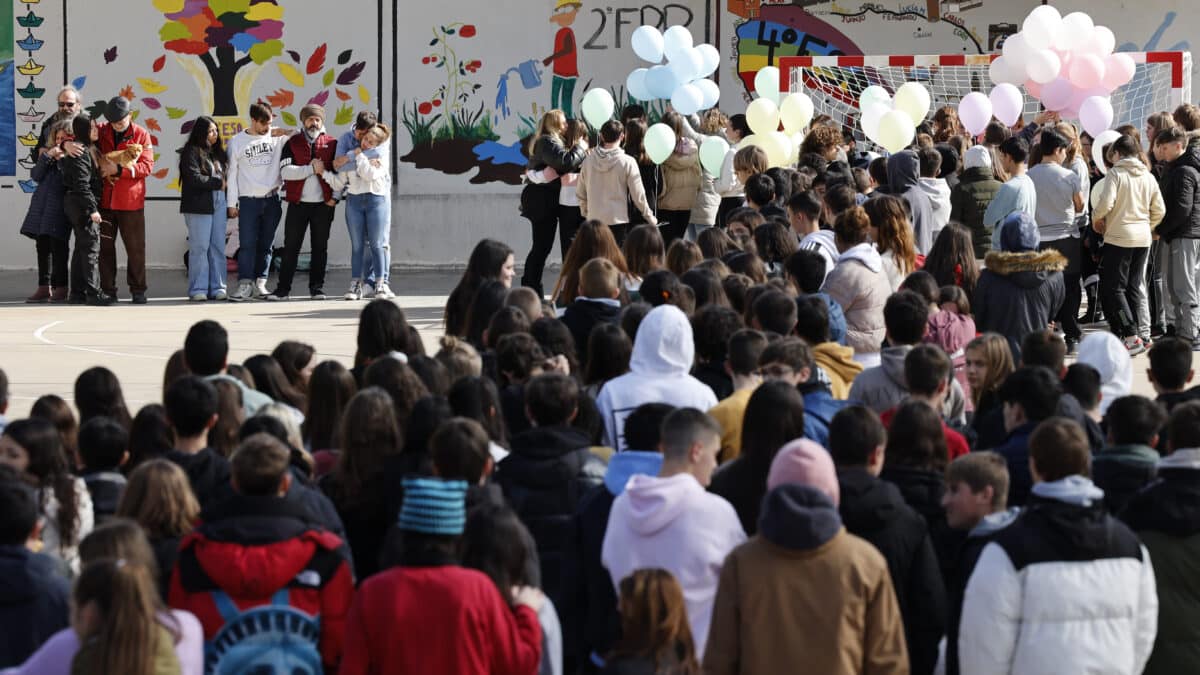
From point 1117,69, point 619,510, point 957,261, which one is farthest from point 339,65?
point 619,510

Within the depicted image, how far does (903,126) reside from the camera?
12.9m

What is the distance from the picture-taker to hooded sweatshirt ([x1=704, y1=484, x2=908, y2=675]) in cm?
423

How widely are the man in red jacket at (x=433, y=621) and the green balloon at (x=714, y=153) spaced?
29.8 ft

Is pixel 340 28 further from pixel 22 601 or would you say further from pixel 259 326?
pixel 22 601

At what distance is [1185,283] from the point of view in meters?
12.5

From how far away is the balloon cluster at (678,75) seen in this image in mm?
14094

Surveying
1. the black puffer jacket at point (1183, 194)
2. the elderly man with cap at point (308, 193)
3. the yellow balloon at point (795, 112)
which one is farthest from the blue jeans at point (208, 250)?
the black puffer jacket at point (1183, 194)

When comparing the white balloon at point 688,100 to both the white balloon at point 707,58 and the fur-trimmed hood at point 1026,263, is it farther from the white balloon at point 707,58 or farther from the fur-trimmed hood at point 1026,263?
the fur-trimmed hood at point 1026,263

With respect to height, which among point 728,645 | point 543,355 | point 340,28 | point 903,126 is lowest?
point 728,645

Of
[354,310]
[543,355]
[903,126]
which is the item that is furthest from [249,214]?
[543,355]

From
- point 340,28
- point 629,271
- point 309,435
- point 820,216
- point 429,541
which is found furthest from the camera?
point 340,28

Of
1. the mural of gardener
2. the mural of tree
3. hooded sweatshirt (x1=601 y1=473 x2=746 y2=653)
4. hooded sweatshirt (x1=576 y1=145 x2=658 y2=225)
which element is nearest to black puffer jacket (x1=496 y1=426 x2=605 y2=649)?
hooded sweatshirt (x1=601 y1=473 x2=746 y2=653)

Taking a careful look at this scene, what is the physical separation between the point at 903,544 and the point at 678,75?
10.00 metres

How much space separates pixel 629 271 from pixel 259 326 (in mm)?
5236
